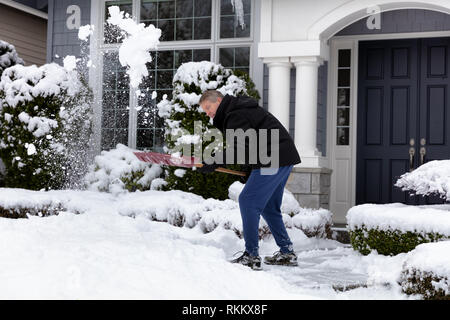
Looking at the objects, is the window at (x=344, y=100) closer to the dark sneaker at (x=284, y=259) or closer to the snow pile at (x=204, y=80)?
the snow pile at (x=204, y=80)

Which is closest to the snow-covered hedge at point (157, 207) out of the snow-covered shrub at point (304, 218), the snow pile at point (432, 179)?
the snow-covered shrub at point (304, 218)

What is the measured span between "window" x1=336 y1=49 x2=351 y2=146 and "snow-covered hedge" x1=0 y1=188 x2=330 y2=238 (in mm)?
2161

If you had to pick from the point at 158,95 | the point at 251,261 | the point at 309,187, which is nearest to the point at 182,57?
the point at 158,95

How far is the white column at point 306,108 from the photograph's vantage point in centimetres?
872

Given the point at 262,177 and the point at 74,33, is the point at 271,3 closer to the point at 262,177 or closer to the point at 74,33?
the point at 74,33

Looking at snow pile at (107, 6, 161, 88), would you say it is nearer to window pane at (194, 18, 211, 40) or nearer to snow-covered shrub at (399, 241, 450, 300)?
window pane at (194, 18, 211, 40)

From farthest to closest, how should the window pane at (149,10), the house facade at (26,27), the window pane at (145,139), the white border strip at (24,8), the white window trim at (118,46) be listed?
the house facade at (26,27) < the white border strip at (24,8) < the window pane at (149,10) < the window pane at (145,139) < the white window trim at (118,46)

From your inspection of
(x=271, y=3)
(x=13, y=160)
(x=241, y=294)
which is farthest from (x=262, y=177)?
(x=13, y=160)

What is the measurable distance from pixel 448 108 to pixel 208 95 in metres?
4.97

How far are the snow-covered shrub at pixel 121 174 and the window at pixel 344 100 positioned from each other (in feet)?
9.06

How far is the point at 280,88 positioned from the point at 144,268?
511cm

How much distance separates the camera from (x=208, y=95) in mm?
5383

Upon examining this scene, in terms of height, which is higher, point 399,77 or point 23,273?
point 399,77
